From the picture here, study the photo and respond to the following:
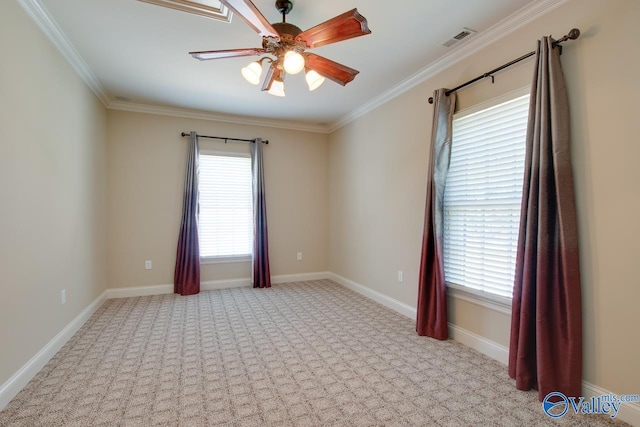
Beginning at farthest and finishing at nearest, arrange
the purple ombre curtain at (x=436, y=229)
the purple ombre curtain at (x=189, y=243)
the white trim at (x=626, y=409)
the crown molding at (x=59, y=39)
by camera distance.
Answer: the purple ombre curtain at (x=189, y=243) < the purple ombre curtain at (x=436, y=229) < the crown molding at (x=59, y=39) < the white trim at (x=626, y=409)

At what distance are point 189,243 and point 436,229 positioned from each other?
3408 mm

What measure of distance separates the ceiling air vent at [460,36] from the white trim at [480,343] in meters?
2.55

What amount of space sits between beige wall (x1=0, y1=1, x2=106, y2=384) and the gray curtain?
212 centimetres

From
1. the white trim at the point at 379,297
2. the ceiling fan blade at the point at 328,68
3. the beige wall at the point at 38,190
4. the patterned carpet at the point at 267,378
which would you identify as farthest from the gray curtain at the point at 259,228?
the ceiling fan blade at the point at 328,68

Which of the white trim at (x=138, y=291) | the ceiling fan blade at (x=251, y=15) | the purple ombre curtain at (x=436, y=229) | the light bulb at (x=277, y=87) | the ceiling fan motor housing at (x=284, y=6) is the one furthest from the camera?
the white trim at (x=138, y=291)

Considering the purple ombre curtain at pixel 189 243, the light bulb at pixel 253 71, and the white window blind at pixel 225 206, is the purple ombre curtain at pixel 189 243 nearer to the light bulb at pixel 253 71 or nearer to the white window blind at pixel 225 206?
the white window blind at pixel 225 206

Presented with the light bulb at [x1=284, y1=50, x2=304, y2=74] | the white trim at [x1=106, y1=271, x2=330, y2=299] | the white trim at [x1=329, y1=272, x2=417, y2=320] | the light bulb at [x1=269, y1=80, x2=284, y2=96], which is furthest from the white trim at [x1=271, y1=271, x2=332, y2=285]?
the light bulb at [x1=284, y1=50, x2=304, y2=74]

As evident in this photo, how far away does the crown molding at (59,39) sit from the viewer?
2.22m

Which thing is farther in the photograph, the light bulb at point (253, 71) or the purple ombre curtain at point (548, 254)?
the light bulb at point (253, 71)

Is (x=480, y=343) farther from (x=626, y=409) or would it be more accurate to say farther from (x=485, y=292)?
(x=626, y=409)

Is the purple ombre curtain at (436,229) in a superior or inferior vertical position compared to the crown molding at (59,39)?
inferior

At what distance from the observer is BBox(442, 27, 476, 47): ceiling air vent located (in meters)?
2.53

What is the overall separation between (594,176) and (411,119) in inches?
74.0

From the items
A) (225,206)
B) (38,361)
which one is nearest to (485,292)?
(38,361)
